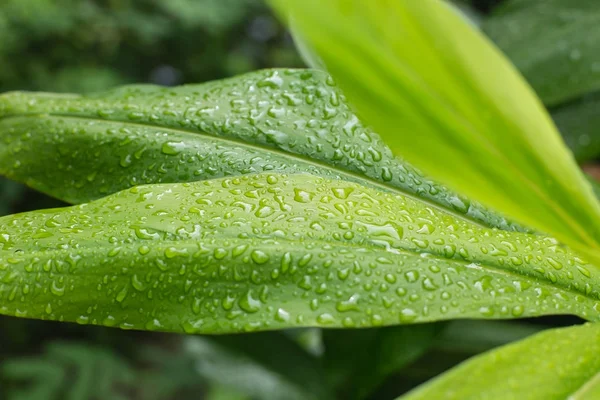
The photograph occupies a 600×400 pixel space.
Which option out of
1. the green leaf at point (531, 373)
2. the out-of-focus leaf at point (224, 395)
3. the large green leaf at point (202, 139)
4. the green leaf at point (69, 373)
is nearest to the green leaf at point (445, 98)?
the green leaf at point (531, 373)

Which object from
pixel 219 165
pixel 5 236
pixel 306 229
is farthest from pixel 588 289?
pixel 5 236

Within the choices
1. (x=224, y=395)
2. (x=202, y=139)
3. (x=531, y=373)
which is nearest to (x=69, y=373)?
(x=224, y=395)

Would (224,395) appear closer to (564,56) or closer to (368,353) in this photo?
(368,353)

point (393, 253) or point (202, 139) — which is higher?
point (202, 139)

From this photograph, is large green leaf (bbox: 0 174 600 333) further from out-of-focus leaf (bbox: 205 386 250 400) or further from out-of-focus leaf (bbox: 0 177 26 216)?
out-of-focus leaf (bbox: 0 177 26 216)

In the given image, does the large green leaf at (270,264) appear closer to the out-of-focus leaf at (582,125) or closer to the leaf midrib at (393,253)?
the leaf midrib at (393,253)

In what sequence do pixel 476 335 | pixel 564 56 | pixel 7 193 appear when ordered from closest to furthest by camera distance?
pixel 564 56 → pixel 476 335 → pixel 7 193

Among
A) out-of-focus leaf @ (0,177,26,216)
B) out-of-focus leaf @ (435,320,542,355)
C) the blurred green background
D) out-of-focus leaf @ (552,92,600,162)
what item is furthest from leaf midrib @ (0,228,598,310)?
out-of-focus leaf @ (0,177,26,216)
